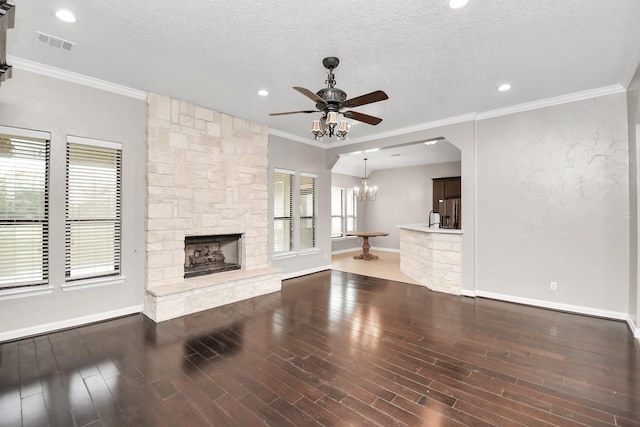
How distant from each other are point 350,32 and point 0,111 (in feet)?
12.2

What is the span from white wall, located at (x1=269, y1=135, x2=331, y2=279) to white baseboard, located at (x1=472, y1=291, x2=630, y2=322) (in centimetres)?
313

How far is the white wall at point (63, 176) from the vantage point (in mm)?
3129

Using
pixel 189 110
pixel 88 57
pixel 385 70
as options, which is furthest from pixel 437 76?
pixel 88 57

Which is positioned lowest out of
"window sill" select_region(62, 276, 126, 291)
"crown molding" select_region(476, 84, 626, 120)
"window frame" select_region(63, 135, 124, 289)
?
"window sill" select_region(62, 276, 126, 291)

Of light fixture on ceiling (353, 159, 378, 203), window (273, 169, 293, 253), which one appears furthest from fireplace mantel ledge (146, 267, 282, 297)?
light fixture on ceiling (353, 159, 378, 203)

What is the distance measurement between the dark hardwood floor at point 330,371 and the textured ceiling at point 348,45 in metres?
2.97

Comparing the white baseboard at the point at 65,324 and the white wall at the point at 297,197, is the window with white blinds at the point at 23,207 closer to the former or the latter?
the white baseboard at the point at 65,324

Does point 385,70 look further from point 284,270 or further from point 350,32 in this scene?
point 284,270

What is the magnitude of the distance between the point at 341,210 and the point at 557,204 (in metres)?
6.72

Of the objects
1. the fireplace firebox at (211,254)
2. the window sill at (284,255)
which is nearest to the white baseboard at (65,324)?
the fireplace firebox at (211,254)

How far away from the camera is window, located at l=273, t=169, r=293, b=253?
5801 mm

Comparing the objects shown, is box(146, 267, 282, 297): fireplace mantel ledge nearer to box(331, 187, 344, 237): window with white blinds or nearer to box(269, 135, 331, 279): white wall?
box(269, 135, 331, 279): white wall

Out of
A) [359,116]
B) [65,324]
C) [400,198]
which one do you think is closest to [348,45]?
[359,116]

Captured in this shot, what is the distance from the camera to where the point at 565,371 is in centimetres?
251
